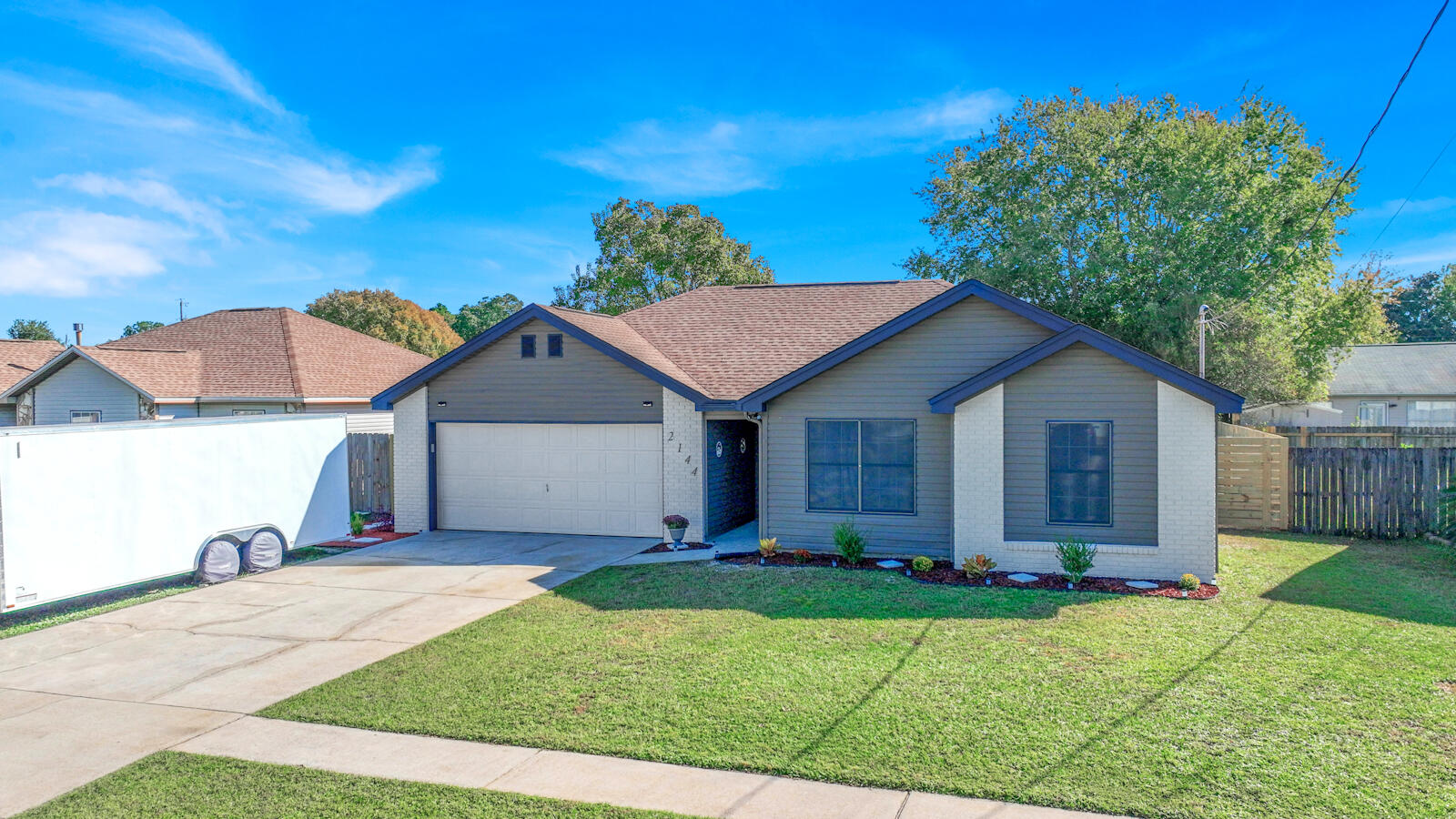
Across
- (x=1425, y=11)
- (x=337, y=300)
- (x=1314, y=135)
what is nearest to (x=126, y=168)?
(x=337, y=300)

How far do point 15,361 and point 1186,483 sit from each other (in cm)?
3684

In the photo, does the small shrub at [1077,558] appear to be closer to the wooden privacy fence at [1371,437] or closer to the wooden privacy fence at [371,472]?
the wooden privacy fence at [1371,437]

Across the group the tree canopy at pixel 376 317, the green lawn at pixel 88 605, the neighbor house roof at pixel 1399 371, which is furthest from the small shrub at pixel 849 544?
the tree canopy at pixel 376 317

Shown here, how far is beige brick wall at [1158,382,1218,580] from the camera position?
1116 cm

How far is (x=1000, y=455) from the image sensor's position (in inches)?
472

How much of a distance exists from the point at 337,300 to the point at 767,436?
4268 cm

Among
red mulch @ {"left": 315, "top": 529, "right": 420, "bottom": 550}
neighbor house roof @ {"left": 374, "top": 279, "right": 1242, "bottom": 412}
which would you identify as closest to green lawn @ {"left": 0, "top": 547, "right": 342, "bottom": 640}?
red mulch @ {"left": 315, "top": 529, "right": 420, "bottom": 550}

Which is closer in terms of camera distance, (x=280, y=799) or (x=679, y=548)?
(x=280, y=799)

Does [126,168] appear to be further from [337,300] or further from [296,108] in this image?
[337,300]

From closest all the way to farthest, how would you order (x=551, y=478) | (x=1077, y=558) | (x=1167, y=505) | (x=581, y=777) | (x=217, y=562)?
(x=581, y=777) < (x=1077, y=558) < (x=1167, y=505) < (x=217, y=562) < (x=551, y=478)

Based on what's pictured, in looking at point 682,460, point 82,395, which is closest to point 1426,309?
point 682,460

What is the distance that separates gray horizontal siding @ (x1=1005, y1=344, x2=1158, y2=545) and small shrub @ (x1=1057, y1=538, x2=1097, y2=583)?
296 millimetres

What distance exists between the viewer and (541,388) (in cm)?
1578

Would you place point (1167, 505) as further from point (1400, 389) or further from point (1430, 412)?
point (1430, 412)
